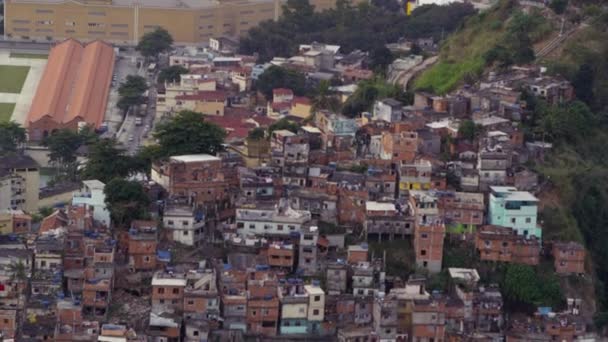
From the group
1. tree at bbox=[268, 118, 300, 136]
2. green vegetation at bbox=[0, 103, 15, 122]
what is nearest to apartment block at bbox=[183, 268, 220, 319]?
tree at bbox=[268, 118, 300, 136]

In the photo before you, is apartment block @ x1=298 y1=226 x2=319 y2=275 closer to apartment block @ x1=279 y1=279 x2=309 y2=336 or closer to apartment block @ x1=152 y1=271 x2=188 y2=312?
apartment block @ x1=279 y1=279 x2=309 y2=336

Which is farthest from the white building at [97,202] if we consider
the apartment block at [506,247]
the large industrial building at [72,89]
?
the large industrial building at [72,89]

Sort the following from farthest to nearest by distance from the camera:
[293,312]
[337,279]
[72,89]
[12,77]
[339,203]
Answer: [12,77]
[72,89]
[339,203]
[337,279]
[293,312]

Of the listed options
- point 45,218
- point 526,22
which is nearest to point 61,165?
point 45,218

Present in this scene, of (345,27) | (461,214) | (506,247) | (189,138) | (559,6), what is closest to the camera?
(506,247)

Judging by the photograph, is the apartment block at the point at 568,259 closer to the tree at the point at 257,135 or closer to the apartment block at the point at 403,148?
the apartment block at the point at 403,148

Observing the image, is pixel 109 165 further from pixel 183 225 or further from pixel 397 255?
pixel 397 255

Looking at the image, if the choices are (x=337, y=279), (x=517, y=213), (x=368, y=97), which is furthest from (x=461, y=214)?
(x=368, y=97)

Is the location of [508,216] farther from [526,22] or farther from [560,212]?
[526,22]
